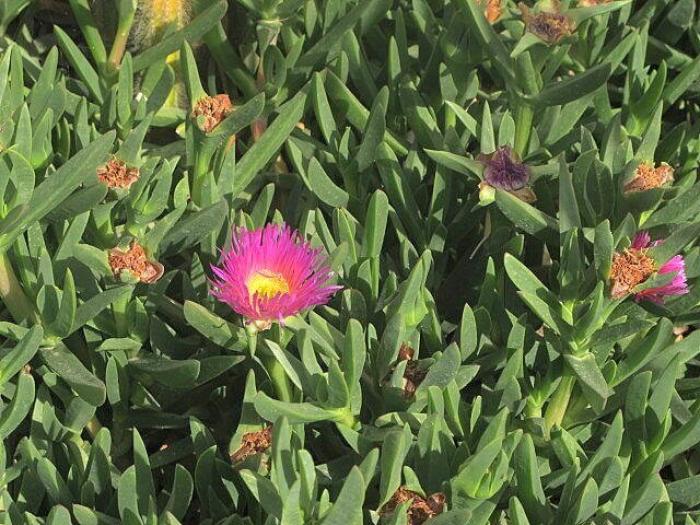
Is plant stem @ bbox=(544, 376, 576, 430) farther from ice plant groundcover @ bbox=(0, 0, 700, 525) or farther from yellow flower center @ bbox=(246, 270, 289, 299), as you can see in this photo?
yellow flower center @ bbox=(246, 270, 289, 299)

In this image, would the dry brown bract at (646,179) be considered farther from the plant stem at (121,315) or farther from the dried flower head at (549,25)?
the plant stem at (121,315)

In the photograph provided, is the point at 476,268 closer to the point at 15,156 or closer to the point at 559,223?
the point at 559,223

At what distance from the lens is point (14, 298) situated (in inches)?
36.8

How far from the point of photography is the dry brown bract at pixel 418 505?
2.58ft

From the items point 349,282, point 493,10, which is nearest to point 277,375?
point 349,282

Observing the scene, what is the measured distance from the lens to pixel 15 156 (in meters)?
0.85

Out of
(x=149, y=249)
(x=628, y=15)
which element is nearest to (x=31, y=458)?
(x=149, y=249)

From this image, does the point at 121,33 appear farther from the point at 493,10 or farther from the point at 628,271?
the point at 628,271

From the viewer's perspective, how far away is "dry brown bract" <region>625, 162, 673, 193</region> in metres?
0.89

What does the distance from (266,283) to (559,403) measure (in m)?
0.24

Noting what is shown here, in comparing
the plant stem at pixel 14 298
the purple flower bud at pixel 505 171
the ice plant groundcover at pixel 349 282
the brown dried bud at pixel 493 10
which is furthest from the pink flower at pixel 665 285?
the plant stem at pixel 14 298

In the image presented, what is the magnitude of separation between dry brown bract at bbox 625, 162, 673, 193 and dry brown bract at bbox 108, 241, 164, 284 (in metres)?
0.36

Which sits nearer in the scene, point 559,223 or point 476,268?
point 559,223

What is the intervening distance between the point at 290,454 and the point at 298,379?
0.09 m
